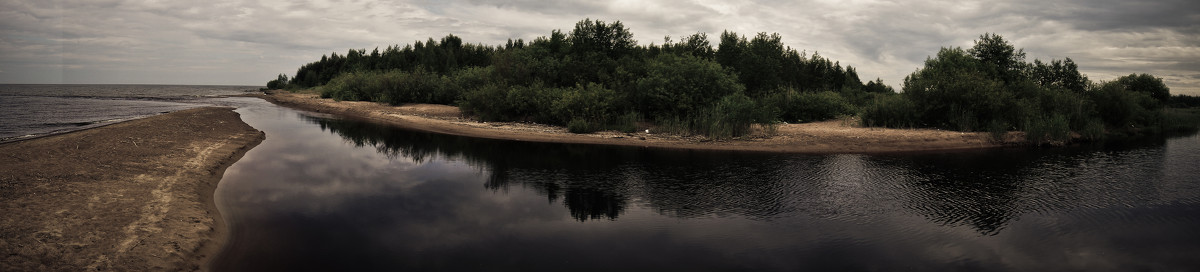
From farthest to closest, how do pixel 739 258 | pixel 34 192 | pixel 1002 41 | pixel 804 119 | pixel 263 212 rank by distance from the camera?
1. pixel 1002 41
2. pixel 804 119
3. pixel 263 212
4. pixel 34 192
5. pixel 739 258

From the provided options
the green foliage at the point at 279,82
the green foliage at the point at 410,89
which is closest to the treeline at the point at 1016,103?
the green foliage at the point at 410,89

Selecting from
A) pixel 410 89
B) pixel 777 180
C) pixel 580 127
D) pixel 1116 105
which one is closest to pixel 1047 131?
pixel 1116 105

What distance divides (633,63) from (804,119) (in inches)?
419

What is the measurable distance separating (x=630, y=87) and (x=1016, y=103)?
62.6 feet

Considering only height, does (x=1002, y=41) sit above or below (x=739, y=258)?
above

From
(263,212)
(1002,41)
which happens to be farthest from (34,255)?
(1002,41)

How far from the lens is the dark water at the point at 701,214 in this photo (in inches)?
309

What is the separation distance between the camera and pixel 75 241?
23.7 feet

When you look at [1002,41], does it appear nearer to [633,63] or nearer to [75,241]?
[633,63]

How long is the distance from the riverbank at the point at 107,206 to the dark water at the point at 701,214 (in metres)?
0.63

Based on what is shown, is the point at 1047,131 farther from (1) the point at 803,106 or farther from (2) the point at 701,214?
(2) the point at 701,214

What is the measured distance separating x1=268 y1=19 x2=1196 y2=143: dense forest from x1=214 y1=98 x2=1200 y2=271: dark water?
8.13 m

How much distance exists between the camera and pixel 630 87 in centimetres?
2884

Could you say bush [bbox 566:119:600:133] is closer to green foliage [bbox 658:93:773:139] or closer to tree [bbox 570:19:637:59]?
green foliage [bbox 658:93:773:139]
